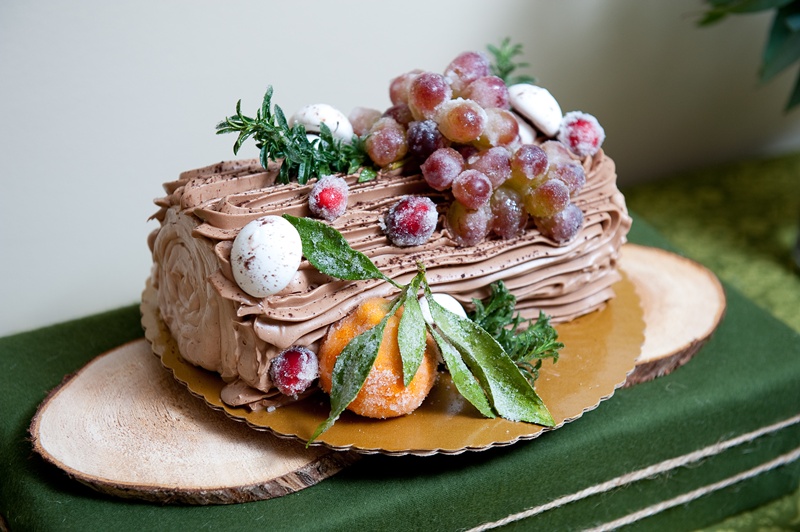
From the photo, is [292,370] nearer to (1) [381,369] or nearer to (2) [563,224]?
(1) [381,369]

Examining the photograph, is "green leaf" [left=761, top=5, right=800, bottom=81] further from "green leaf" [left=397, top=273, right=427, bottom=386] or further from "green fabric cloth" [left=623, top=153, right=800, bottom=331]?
"green leaf" [left=397, top=273, right=427, bottom=386]

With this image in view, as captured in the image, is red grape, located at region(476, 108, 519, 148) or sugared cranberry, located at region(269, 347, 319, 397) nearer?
sugared cranberry, located at region(269, 347, 319, 397)

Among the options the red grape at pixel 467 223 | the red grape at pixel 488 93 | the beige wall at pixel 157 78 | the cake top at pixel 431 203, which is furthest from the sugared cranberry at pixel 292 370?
the beige wall at pixel 157 78

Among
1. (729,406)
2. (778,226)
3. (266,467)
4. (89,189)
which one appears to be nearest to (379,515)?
(266,467)

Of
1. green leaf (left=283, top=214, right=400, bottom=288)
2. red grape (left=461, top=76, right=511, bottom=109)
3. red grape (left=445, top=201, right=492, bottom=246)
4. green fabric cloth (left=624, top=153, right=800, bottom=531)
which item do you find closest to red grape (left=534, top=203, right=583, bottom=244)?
red grape (left=445, top=201, right=492, bottom=246)

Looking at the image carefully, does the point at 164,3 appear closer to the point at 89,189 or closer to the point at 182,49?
the point at 182,49

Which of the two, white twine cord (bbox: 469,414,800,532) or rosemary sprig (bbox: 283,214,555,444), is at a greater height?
rosemary sprig (bbox: 283,214,555,444)

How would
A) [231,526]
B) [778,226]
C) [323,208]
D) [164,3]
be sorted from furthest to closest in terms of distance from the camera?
1. [778,226]
2. [164,3]
3. [323,208]
4. [231,526]

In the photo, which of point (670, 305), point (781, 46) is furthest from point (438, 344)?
point (781, 46)
